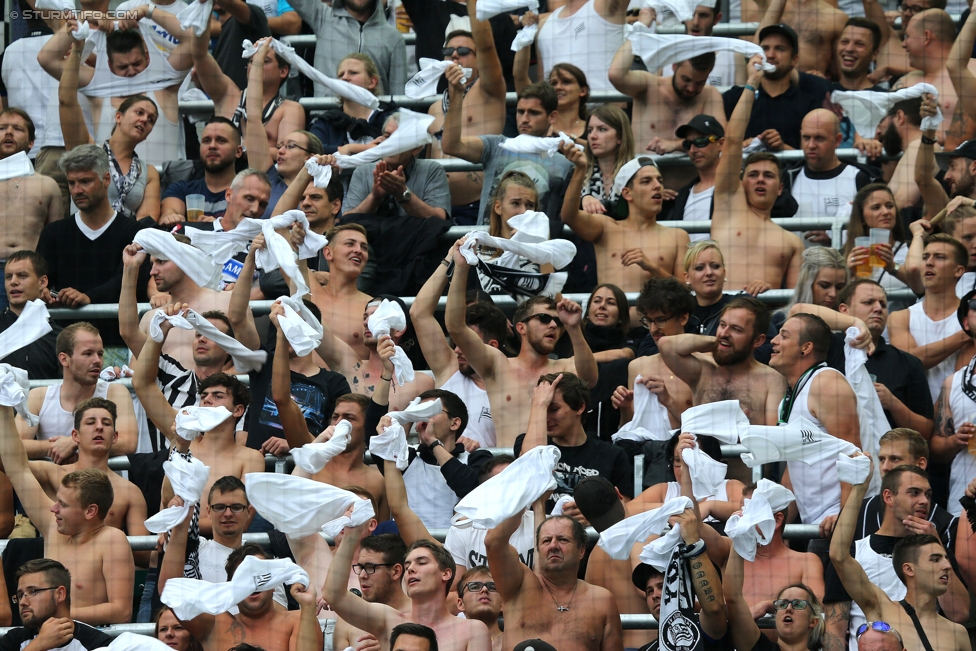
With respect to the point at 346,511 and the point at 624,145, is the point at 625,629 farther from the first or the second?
the point at 624,145

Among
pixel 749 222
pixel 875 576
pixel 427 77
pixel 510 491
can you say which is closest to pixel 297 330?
pixel 510 491

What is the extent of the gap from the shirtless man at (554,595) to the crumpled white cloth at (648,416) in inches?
38.8

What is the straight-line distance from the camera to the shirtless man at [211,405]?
7223 millimetres

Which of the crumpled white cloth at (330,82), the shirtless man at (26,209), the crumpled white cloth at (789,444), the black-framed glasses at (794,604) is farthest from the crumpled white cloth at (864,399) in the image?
the shirtless man at (26,209)

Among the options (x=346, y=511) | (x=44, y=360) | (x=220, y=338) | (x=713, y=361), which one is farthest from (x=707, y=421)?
(x=44, y=360)

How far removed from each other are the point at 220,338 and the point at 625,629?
222cm

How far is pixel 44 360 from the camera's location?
27.3ft

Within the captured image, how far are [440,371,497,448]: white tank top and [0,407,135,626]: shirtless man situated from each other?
1492mm

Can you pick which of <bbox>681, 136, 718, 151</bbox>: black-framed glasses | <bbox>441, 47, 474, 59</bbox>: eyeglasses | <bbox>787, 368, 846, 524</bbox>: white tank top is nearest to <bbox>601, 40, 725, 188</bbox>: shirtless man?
<bbox>681, 136, 718, 151</bbox>: black-framed glasses

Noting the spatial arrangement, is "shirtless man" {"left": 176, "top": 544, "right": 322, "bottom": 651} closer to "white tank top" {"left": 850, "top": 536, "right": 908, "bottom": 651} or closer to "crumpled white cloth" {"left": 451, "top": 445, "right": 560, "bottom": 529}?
Result: "crumpled white cloth" {"left": 451, "top": 445, "right": 560, "bottom": 529}

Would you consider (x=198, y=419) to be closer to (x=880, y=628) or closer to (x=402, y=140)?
(x=402, y=140)

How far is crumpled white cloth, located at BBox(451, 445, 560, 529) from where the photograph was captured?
6.25m

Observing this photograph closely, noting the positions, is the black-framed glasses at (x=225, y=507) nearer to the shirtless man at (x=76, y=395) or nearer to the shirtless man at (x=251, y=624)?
the shirtless man at (x=251, y=624)

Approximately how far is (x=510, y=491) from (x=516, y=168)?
267 cm
